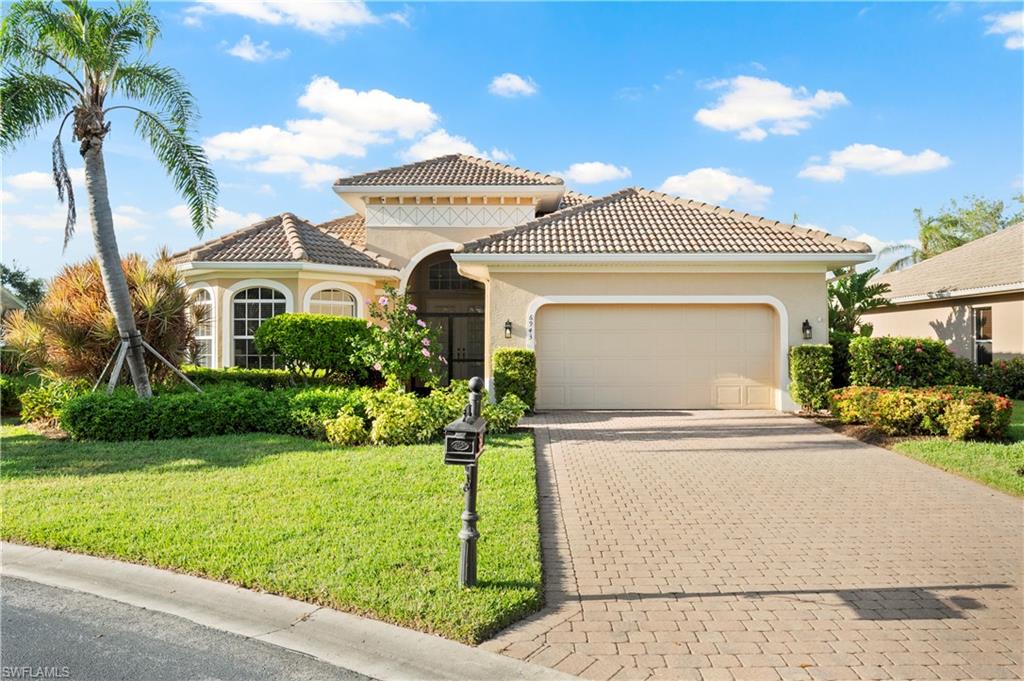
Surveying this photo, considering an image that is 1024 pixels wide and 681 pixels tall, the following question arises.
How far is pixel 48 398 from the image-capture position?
13023mm

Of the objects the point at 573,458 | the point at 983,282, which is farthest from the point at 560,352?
the point at 983,282

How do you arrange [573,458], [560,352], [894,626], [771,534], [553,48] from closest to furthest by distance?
[894,626]
[771,534]
[573,458]
[553,48]
[560,352]

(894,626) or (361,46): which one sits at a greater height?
(361,46)

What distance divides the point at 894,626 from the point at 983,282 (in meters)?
17.9

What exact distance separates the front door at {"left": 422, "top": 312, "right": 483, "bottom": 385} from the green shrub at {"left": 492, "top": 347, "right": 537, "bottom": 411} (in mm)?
6683

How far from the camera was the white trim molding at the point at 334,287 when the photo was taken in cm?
1678

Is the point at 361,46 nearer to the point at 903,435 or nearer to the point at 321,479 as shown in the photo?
the point at 321,479

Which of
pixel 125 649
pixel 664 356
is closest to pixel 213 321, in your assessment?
pixel 664 356

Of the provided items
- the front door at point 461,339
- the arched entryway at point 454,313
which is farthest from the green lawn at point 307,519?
the arched entryway at point 454,313

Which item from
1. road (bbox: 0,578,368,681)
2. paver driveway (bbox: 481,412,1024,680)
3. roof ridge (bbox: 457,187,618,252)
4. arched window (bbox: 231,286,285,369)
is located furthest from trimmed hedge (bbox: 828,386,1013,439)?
arched window (bbox: 231,286,285,369)

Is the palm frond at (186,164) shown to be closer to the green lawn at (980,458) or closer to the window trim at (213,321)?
the window trim at (213,321)

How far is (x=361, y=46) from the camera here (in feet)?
38.8

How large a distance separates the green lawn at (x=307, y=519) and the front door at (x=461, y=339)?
10463mm

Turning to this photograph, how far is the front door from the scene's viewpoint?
807 inches
